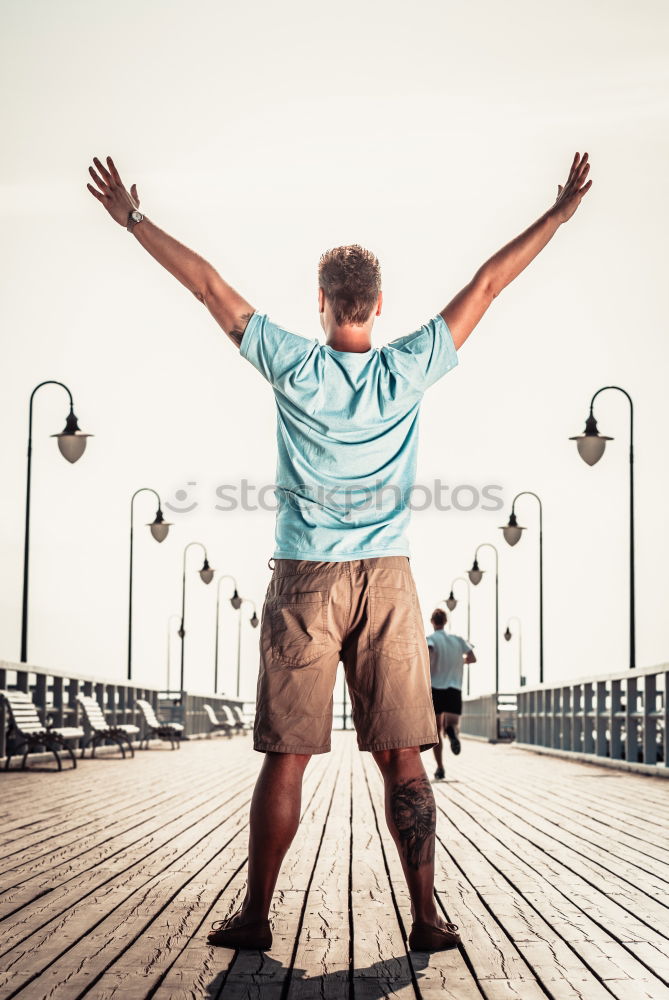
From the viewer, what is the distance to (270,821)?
3.69 metres

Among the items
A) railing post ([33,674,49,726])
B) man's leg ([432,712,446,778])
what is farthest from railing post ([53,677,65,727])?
man's leg ([432,712,446,778])

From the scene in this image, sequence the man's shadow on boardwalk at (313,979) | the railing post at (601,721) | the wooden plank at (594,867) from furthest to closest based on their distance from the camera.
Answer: the railing post at (601,721)
the wooden plank at (594,867)
the man's shadow on boardwalk at (313,979)

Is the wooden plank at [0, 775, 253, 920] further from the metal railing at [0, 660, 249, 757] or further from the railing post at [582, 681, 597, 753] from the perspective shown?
the railing post at [582, 681, 597, 753]

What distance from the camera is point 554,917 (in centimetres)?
441

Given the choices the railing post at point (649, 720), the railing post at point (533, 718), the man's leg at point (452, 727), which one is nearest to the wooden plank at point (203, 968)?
the railing post at point (649, 720)

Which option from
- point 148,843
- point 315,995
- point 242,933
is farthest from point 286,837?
point 148,843

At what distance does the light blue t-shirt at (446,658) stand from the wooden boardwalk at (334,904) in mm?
4283

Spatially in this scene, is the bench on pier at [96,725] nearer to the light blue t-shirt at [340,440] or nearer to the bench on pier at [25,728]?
the bench on pier at [25,728]

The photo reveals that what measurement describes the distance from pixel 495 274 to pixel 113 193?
3.77 feet

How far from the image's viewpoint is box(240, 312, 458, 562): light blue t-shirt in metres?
3.78

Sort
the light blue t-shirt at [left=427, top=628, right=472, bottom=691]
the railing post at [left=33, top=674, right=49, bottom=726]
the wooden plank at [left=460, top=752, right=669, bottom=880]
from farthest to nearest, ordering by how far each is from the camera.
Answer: the railing post at [left=33, top=674, right=49, bottom=726] < the light blue t-shirt at [left=427, top=628, right=472, bottom=691] < the wooden plank at [left=460, top=752, right=669, bottom=880]

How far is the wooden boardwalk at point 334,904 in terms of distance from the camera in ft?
11.1

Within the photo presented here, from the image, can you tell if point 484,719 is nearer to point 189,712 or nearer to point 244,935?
point 189,712

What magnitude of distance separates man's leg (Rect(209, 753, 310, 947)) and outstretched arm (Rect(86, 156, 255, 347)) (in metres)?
1.19
